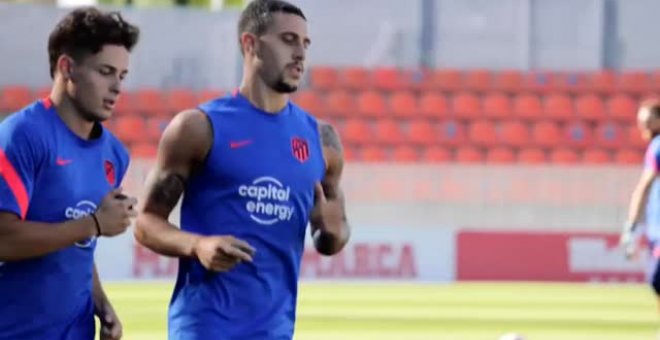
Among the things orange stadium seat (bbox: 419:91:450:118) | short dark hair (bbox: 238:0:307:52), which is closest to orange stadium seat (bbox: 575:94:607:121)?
orange stadium seat (bbox: 419:91:450:118)

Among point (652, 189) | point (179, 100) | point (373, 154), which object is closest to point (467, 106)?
point (373, 154)

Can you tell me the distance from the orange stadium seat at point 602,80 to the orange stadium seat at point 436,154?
311 cm

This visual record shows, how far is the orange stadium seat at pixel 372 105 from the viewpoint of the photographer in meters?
32.9

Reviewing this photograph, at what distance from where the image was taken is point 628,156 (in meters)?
31.3

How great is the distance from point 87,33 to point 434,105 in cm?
2640

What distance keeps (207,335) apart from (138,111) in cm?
2614

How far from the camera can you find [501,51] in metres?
32.9

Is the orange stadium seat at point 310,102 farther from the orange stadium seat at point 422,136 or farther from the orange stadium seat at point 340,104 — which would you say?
the orange stadium seat at point 422,136

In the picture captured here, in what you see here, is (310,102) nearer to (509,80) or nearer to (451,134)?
(451,134)

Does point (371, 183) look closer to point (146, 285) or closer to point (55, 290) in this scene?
point (146, 285)

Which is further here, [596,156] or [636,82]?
[636,82]

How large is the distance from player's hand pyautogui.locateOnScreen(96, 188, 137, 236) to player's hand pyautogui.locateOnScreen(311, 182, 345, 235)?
81 cm

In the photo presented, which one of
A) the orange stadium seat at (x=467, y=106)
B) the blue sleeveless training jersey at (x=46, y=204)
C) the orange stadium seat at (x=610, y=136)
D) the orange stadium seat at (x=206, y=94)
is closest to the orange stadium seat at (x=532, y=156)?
the orange stadium seat at (x=610, y=136)

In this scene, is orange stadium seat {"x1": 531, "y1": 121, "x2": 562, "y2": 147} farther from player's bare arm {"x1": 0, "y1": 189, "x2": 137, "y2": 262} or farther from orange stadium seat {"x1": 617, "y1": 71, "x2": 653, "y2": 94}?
player's bare arm {"x1": 0, "y1": 189, "x2": 137, "y2": 262}
